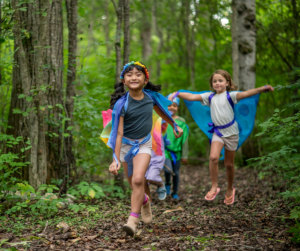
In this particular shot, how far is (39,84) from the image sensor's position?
4848mm

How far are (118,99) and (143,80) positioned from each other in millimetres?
414

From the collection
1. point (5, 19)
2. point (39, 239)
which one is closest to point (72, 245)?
point (39, 239)

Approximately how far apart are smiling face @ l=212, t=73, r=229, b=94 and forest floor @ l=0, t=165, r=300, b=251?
2029mm

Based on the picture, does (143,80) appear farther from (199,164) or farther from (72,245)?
(199,164)

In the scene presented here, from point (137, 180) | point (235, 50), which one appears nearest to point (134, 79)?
point (137, 180)

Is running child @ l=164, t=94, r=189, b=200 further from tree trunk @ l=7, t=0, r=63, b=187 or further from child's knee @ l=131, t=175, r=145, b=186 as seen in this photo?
child's knee @ l=131, t=175, r=145, b=186

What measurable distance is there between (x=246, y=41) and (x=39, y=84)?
228 inches

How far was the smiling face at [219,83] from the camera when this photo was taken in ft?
16.8

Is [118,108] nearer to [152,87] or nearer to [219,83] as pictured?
[152,87]

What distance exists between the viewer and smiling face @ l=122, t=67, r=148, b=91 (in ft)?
12.6

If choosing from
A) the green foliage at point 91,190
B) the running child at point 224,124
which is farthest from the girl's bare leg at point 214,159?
the green foliage at point 91,190

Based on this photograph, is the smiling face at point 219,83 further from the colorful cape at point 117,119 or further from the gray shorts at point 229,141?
the colorful cape at point 117,119

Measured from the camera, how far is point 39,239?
344 cm

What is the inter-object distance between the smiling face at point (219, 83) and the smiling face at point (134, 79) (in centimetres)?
177
